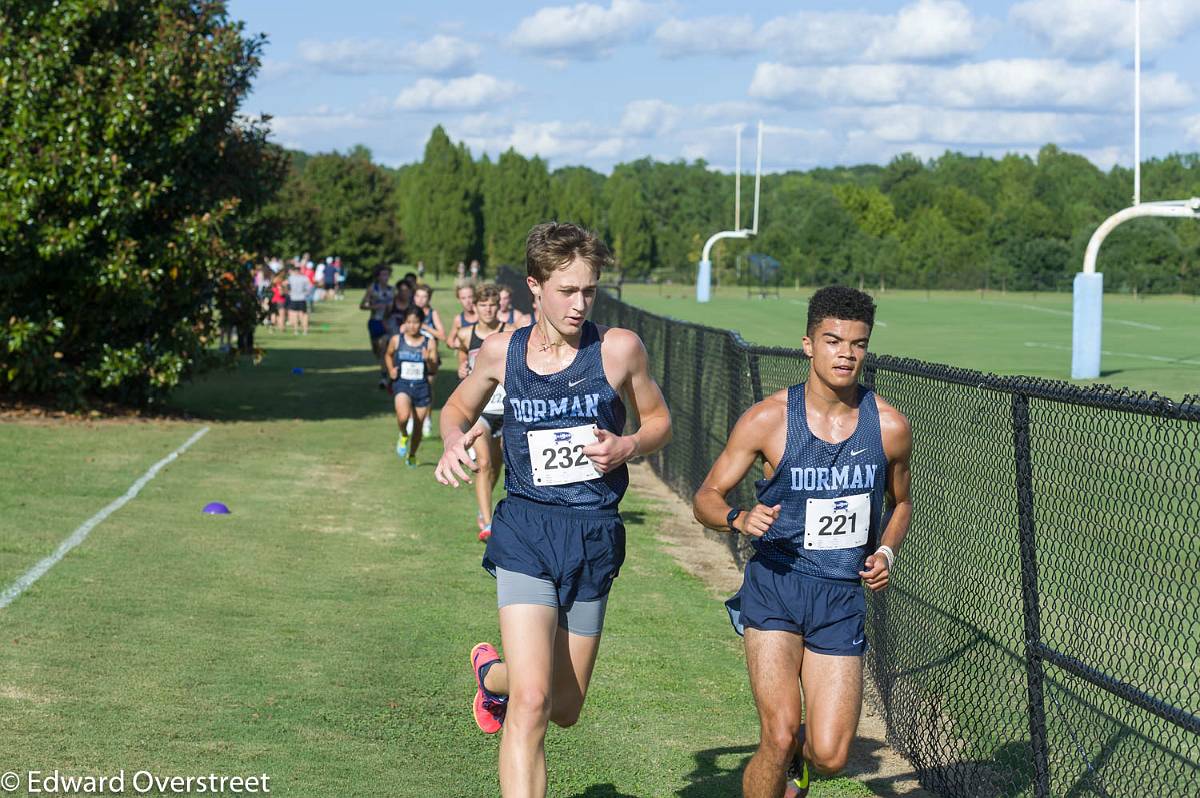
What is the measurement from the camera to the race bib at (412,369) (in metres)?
16.9

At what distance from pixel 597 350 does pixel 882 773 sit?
2.67 m

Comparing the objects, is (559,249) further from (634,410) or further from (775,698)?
(775,698)

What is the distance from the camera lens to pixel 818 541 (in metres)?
5.51

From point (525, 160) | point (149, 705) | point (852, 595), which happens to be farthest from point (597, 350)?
point (525, 160)

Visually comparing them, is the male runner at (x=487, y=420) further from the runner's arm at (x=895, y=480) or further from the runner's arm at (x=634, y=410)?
the runner's arm at (x=895, y=480)

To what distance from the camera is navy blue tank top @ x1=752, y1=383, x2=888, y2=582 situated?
5.50 meters

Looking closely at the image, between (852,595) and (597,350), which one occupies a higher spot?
(597,350)

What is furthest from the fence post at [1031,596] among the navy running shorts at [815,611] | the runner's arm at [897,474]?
the navy running shorts at [815,611]

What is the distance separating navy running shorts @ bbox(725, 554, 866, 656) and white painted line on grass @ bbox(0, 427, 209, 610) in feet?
18.4

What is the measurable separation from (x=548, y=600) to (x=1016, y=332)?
4277 centimetres

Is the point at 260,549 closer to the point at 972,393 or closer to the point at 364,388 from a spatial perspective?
the point at 972,393

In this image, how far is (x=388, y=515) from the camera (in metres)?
14.1

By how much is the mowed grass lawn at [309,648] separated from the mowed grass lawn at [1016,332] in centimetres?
942

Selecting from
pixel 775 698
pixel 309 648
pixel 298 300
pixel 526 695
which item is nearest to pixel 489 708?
pixel 526 695
